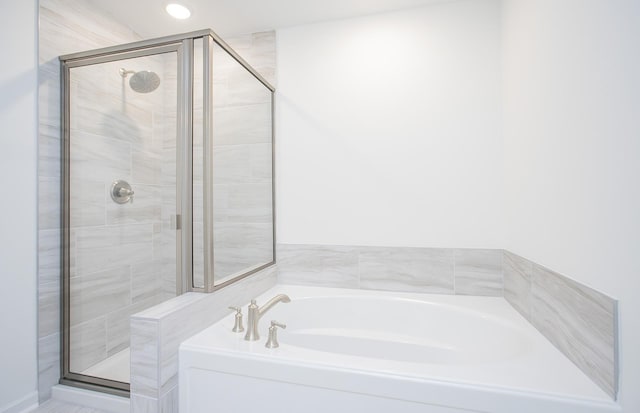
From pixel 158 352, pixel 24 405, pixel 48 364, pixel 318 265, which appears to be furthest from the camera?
pixel 318 265

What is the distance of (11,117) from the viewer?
1431 mm

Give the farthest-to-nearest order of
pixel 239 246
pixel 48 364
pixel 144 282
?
1. pixel 239 246
2. pixel 144 282
3. pixel 48 364

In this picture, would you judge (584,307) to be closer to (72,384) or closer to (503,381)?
(503,381)

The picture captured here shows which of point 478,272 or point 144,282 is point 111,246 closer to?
point 144,282

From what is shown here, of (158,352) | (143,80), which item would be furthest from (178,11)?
(158,352)

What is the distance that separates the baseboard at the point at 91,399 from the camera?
1.42 m

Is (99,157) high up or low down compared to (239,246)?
up

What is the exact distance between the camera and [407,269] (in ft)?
6.51

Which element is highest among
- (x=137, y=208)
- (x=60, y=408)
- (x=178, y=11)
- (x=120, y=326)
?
(x=178, y=11)

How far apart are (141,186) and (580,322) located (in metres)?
2.03

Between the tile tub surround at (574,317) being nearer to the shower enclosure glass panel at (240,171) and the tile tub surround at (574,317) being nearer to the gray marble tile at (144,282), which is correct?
the shower enclosure glass panel at (240,171)

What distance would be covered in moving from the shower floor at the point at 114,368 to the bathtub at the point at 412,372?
54 centimetres

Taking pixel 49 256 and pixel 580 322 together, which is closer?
pixel 580 322

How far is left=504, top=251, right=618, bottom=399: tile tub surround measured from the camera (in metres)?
0.90
